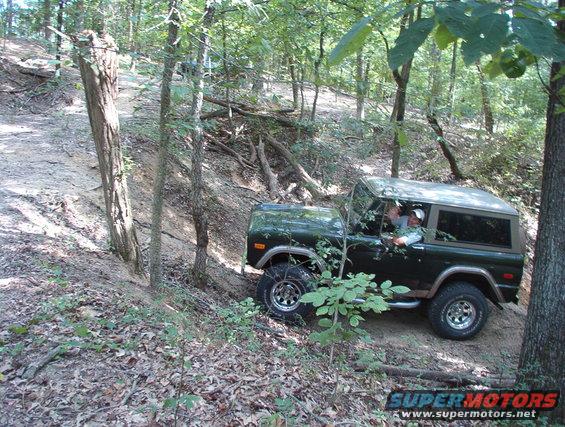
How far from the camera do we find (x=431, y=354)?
5.93 meters

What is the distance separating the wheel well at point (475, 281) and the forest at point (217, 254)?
482 millimetres

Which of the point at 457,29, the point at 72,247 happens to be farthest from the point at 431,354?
the point at 457,29

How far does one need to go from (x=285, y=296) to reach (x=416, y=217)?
2075 mm

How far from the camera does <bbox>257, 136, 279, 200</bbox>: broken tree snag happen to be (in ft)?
34.7

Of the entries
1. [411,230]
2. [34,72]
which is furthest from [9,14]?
[411,230]

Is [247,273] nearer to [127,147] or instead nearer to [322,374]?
[322,374]

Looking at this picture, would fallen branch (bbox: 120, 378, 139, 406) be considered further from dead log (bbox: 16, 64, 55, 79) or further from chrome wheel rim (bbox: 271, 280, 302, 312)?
dead log (bbox: 16, 64, 55, 79)

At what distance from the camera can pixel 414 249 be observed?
602cm

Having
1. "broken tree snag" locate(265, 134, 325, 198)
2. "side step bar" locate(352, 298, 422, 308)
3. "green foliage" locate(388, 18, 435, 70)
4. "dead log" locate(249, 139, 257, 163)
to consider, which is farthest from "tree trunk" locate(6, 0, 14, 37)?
"green foliage" locate(388, 18, 435, 70)

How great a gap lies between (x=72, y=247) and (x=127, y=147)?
13.1ft

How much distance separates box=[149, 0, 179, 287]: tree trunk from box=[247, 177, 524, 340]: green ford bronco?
1267 millimetres

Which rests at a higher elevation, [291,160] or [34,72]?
[34,72]

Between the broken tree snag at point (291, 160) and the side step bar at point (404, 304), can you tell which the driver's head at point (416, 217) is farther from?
the broken tree snag at point (291, 160)

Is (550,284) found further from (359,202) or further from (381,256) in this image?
(359,202)
